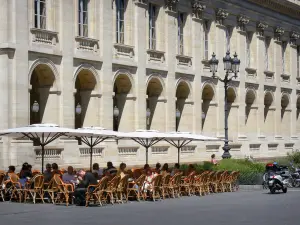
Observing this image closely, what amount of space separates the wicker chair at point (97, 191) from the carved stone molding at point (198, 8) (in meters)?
26.3

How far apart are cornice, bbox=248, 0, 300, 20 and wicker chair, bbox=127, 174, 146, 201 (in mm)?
32470

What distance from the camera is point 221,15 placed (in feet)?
172

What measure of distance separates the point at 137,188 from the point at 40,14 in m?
12.8

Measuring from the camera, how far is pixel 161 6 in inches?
1825

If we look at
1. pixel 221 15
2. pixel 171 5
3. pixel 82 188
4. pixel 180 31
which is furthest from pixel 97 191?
pixel 221 15

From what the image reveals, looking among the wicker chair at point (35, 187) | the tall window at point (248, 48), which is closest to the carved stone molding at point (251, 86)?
the tall window at point (248, 48)

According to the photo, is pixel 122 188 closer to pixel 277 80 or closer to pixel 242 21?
pixel 242 21

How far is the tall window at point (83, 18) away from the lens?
39.4m

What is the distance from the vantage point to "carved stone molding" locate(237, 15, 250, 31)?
181ft

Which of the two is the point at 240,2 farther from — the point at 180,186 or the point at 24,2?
the point at 180,186

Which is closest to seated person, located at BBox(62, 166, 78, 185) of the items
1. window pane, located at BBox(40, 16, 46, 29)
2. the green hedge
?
the green hedge

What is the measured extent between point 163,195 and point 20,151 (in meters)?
8.91

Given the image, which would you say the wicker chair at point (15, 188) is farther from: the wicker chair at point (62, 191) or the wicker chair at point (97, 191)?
the wicker chair at point (97, 191)

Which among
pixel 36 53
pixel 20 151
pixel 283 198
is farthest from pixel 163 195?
pixel 36 53
